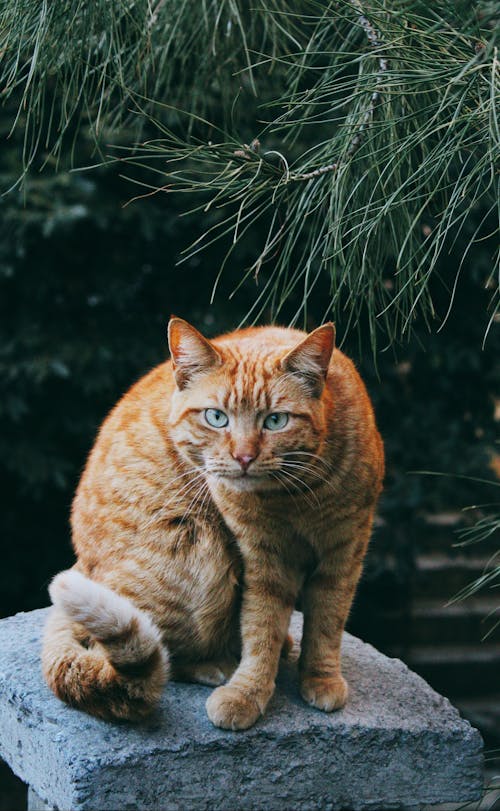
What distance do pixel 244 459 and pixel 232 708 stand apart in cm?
46

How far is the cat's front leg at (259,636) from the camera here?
6.24 ft

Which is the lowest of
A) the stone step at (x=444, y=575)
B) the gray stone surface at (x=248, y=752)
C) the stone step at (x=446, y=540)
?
the stone step at (x=444, y=575)

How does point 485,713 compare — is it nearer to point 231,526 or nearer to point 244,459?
point 231,526

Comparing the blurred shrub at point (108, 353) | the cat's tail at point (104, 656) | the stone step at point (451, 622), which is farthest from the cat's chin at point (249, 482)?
the stone step at point (451, 622)

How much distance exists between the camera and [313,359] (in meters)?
1.86

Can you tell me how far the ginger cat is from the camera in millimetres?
1827

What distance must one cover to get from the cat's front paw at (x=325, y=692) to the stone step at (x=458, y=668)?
1.71 m

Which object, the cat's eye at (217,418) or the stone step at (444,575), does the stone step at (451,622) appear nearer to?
the stone step at (444,575)

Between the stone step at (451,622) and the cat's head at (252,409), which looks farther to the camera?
the stone step at (451,622)

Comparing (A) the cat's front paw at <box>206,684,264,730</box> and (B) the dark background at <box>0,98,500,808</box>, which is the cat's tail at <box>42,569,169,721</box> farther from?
(B) the dark background at <box>0,98,500,808</box>

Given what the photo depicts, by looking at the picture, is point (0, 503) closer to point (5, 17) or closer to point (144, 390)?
point (144, 390)

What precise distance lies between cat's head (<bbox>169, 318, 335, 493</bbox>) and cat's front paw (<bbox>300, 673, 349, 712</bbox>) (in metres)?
0.41

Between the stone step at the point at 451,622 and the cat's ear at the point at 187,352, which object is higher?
the cat's ear at the point at 187,352

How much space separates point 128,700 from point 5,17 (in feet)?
4.25
